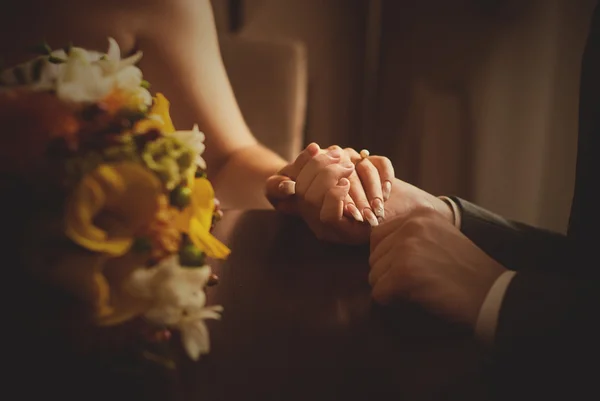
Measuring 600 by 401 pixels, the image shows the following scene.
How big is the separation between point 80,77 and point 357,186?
1.60ft

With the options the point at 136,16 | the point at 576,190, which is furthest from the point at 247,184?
the point at 576,190

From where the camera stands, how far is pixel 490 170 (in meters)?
2.24

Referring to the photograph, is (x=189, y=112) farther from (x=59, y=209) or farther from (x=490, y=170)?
(x=490, y=170)

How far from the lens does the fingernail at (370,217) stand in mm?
836

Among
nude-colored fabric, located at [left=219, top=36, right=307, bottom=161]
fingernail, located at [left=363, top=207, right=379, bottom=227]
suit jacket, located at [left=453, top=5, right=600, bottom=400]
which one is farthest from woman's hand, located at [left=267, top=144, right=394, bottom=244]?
nude-colored fabric, located at [left=219, top=36, right=307, bottom=161]

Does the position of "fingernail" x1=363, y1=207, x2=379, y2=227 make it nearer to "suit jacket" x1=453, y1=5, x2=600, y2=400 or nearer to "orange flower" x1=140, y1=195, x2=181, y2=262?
"suit jacket" x1=453, y1=5, x2=600, y2=400

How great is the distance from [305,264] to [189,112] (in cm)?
62

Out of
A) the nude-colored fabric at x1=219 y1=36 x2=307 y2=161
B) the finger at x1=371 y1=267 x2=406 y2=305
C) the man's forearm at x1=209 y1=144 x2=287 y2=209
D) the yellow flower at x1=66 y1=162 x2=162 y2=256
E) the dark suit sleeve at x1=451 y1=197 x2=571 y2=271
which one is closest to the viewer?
the yellow flower at x1=66 y1=162 x2=162 y2=256

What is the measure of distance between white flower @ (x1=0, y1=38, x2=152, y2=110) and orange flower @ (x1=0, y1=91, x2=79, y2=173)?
2cm

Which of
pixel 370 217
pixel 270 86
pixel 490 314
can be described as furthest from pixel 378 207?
pixel 270 86

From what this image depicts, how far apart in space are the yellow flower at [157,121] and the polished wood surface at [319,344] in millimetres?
192

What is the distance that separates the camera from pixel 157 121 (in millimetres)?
491

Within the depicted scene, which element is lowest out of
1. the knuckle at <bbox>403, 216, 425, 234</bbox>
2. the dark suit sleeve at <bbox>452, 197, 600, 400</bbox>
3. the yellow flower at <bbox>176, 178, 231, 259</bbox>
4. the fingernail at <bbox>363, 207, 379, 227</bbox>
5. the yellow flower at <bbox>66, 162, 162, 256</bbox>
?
the fingernail at <bbox>363, 207, 379, 227</bbox>

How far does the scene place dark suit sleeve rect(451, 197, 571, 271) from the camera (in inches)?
32.4
